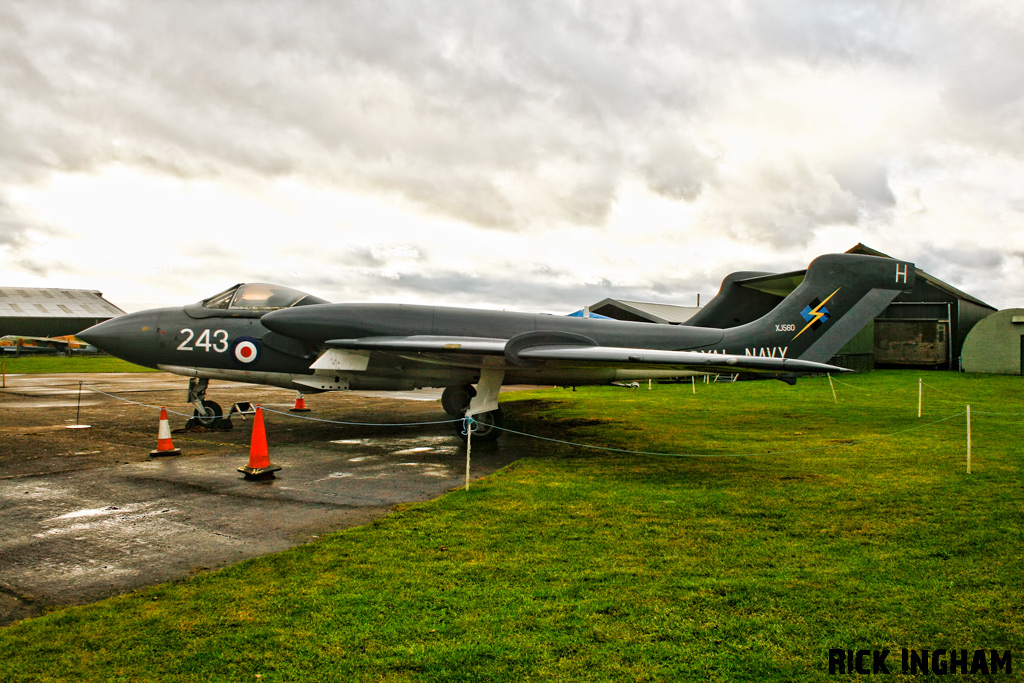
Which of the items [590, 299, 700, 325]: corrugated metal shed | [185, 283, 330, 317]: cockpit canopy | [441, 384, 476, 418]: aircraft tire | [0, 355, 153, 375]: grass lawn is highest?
[590, 299, 700, 325]: corrugated metal shed

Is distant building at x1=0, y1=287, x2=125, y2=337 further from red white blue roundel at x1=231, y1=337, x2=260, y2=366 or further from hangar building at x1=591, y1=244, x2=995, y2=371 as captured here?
hangar building at x1=591, y1=244, x2=995, y2=371

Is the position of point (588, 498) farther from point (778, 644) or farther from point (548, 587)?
point (778, 644)

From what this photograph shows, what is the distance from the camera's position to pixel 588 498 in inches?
244

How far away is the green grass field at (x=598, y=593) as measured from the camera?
294cm

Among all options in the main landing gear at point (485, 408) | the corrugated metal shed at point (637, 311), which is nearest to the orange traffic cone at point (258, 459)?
the main landing gear at point (485, 408)

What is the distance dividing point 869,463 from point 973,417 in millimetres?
7092

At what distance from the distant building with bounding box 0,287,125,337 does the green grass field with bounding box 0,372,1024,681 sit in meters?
56.8

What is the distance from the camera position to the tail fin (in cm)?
1111

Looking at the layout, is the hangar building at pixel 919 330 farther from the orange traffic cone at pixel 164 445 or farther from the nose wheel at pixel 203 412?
the orange traffic cone at pixel 164 445

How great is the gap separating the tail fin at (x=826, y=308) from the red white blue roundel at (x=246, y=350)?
29.8 ft

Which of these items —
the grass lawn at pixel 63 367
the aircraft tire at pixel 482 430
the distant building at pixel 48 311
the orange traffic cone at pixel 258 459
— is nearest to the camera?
the orange traffic cone at pixel 258 459

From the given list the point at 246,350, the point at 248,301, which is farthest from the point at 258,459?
the point at 248,301

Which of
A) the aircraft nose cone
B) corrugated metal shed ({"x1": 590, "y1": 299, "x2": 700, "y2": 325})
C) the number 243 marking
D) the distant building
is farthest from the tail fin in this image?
the distant building

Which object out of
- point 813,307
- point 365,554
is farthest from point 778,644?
point 813,307
